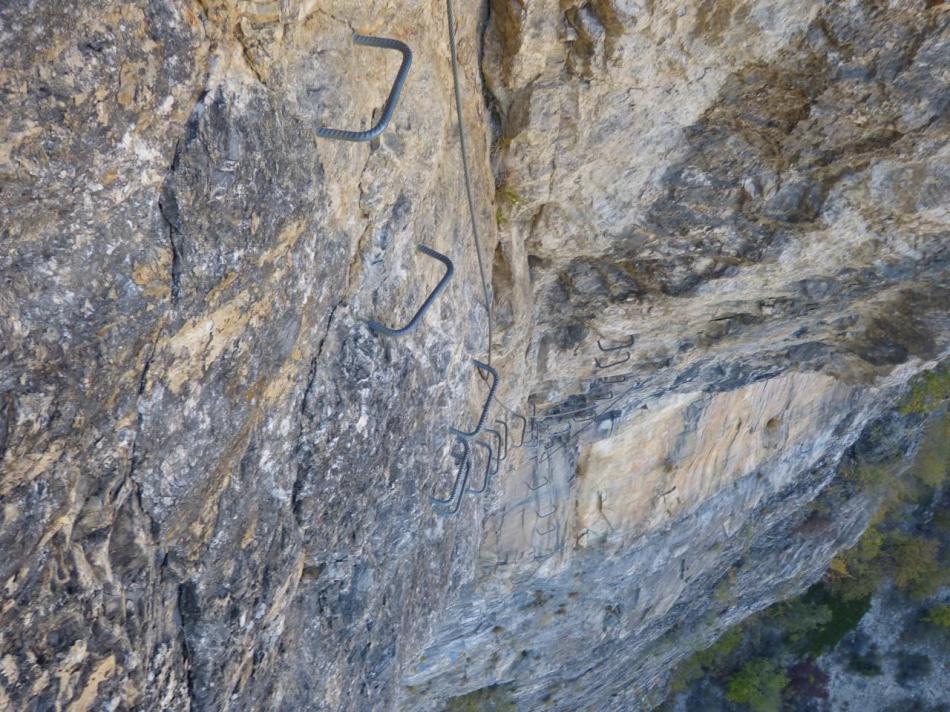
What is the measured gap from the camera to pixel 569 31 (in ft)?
9.54

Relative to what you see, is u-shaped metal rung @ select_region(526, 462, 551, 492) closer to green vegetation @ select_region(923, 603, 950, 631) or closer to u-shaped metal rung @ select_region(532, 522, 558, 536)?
u-shaped metal rung @ select_region(532, 522, 558, 536)

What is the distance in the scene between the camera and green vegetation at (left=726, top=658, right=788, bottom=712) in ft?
39.9

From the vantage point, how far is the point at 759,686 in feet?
40.2

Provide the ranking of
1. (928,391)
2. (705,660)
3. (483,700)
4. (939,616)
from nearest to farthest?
(483,700)
(928,391)
(939,616)
(705,660)

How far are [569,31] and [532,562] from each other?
185 inches

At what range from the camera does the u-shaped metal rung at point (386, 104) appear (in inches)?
75.9

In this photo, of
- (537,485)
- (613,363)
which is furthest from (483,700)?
(613,363)

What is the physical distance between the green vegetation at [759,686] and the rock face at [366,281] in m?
8.67

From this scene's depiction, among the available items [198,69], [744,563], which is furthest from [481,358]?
[744,563]

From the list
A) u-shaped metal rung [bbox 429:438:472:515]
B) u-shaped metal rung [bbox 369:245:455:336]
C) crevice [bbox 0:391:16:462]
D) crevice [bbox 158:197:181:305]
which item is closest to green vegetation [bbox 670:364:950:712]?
u-shaped metal rung [bbox 429:438:472:515]

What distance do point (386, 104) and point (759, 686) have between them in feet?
44.0

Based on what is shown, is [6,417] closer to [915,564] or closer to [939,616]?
[915,564]

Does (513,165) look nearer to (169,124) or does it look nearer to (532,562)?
(169,124)

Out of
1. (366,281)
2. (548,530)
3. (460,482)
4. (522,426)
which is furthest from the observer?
(548,530)
